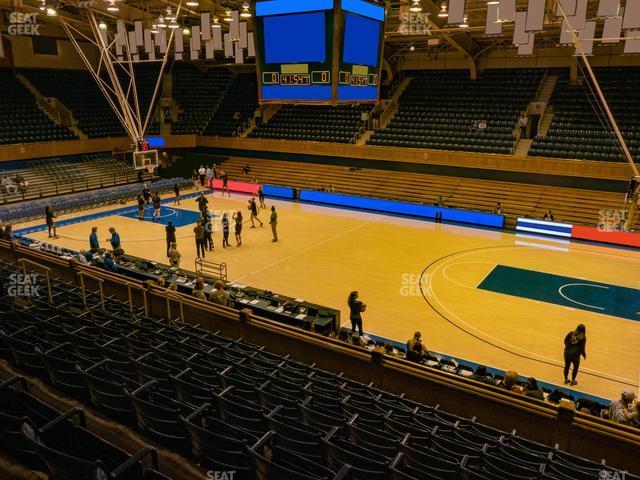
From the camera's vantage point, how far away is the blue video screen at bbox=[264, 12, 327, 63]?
37.1 feet

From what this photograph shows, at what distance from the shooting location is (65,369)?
21.3ft

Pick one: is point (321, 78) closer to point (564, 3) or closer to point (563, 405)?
point (564, 3)

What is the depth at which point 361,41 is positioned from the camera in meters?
12.0

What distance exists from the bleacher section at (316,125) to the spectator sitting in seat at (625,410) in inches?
1066

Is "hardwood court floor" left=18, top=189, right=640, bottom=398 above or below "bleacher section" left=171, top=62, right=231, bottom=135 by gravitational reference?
below

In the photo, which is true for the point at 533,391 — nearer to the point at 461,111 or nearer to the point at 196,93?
the point at 461,111

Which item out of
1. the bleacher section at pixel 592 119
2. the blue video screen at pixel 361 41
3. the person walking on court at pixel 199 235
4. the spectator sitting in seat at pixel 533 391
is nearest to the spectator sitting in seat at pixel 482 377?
the spectator sitting in seat at pixel 533 391

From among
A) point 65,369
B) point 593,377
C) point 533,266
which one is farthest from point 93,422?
point 533,266

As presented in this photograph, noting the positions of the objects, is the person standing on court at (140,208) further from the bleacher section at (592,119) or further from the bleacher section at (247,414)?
the bleacher section at (592,119)

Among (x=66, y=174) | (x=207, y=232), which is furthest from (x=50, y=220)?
(x=66, y=174)

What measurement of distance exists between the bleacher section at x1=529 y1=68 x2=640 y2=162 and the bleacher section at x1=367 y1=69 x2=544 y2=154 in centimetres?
191

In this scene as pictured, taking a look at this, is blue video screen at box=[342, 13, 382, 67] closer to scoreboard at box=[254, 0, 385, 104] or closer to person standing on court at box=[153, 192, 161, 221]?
scoreboard at box=[254, 0, 385, 104]

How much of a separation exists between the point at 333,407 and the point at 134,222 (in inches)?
819

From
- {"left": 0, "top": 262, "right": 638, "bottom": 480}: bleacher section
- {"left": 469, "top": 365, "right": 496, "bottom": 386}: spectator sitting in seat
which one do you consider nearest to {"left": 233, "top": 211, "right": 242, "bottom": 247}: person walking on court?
{"left": 0, "top": 262, "right": 638, "bottom": 480}: bleacher section
